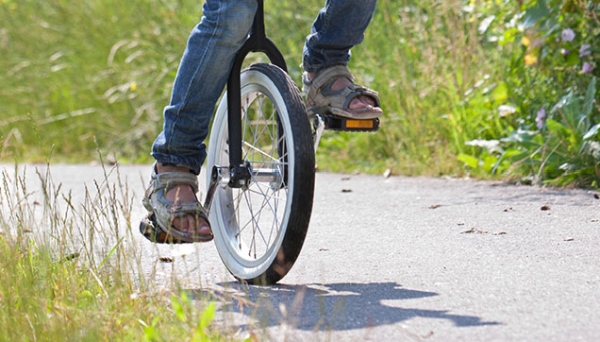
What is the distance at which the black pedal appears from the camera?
12.2 feet

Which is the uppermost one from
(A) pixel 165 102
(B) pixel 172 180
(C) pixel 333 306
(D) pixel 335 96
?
(A) pixel 165 102

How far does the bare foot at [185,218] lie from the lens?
3591 millimetres

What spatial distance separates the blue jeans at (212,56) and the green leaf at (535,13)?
247 centimetres

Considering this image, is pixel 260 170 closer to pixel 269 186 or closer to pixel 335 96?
pixel 269 186

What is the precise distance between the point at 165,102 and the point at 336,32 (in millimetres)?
5485

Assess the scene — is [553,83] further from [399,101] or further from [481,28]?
[399,101]

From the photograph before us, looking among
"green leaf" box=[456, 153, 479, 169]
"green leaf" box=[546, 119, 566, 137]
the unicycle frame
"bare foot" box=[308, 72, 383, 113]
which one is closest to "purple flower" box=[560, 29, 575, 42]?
"green leaf" box=[546, 119, 566, 137]

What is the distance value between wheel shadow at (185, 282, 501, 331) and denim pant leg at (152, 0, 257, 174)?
49 centimetres

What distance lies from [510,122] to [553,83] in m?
0.41

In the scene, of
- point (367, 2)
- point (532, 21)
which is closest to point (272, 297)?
point (367, 2)

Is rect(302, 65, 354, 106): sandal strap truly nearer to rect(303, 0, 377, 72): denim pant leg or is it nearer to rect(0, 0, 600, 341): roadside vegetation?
rect(303, 0, 377, 72): denim pant leg

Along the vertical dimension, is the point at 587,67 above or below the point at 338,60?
above

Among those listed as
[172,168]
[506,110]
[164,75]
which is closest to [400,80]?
[506,110]

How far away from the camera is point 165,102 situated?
9102 millimetres
